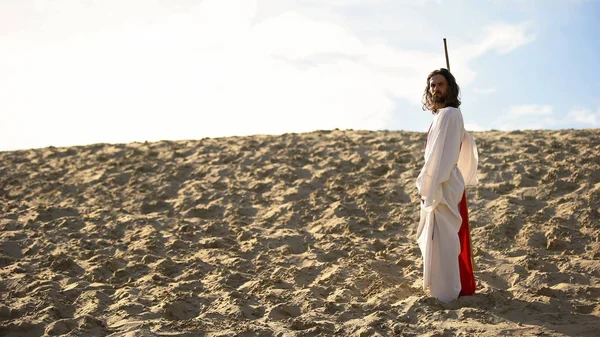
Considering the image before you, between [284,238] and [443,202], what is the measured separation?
286 centimetres

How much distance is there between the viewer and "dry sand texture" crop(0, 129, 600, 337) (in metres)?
4.95

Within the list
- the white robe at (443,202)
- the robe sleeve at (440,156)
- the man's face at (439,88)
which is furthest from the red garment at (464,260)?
the man's face at (439,88)

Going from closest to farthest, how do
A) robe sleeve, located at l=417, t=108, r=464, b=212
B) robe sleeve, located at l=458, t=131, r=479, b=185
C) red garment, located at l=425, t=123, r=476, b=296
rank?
robe sleeve, located at l=417, t=108, r=464, b=212 < red garment, located at l=425, t=123, r=476, b=296 < robe sleeve, located at l=458, t=131, r=479, b=185

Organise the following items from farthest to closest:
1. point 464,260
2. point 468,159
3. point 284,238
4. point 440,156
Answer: point 284,238, point 468,159, point 464,260, point 440,156

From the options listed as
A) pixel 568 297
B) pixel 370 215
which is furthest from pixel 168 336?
pixel 370 215

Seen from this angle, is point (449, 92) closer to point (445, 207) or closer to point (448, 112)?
point (448, 112)

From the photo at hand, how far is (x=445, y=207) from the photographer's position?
480 cm

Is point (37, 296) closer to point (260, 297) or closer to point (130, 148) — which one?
point (260, 297)

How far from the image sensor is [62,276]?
21.0ft

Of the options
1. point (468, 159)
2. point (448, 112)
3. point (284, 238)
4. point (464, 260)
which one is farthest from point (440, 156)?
point (284, 238)

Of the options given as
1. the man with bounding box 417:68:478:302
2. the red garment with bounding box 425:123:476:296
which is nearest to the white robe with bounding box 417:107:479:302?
the man with bounding box 417:68:478:302

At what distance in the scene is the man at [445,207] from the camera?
4727 mm

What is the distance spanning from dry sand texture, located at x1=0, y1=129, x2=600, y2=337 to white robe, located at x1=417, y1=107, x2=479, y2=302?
20 centimetres

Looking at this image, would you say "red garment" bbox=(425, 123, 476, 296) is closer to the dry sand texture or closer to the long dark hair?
the dry sand texture
